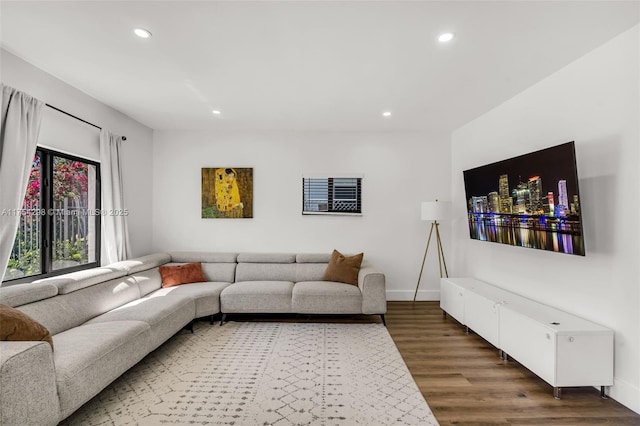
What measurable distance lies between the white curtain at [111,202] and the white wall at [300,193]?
94 centimetres

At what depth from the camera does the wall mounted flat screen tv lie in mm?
2289

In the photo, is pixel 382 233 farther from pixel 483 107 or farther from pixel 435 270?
pixel 483 107

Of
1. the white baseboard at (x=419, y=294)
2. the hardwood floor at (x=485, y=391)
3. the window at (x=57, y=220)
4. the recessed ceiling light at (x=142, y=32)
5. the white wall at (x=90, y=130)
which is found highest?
the recessed ceiling light at (x=142, y=32)

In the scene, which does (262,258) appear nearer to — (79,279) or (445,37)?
(79,279)

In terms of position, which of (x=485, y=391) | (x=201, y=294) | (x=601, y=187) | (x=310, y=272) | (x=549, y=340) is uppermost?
(x=601, y=187)

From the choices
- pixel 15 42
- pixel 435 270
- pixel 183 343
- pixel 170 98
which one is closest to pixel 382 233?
pixel 435 270

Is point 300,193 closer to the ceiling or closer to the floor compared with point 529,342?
closer to the ceiling

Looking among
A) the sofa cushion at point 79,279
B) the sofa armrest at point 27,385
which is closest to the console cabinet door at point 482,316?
the sofa armrest at point 27,385

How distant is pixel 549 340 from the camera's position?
220cm

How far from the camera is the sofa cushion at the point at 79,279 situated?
2.56m

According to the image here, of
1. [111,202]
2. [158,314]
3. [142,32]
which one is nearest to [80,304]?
[158,314]

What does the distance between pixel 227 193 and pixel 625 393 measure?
15.6 ft

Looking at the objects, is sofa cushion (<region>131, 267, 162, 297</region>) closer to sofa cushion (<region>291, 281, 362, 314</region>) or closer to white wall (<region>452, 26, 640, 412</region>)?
sofa cushion (<region>291, 281, 362, 314</region>)

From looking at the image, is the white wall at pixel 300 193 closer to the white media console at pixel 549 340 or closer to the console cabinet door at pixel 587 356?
the white media console at pixel 549 340
